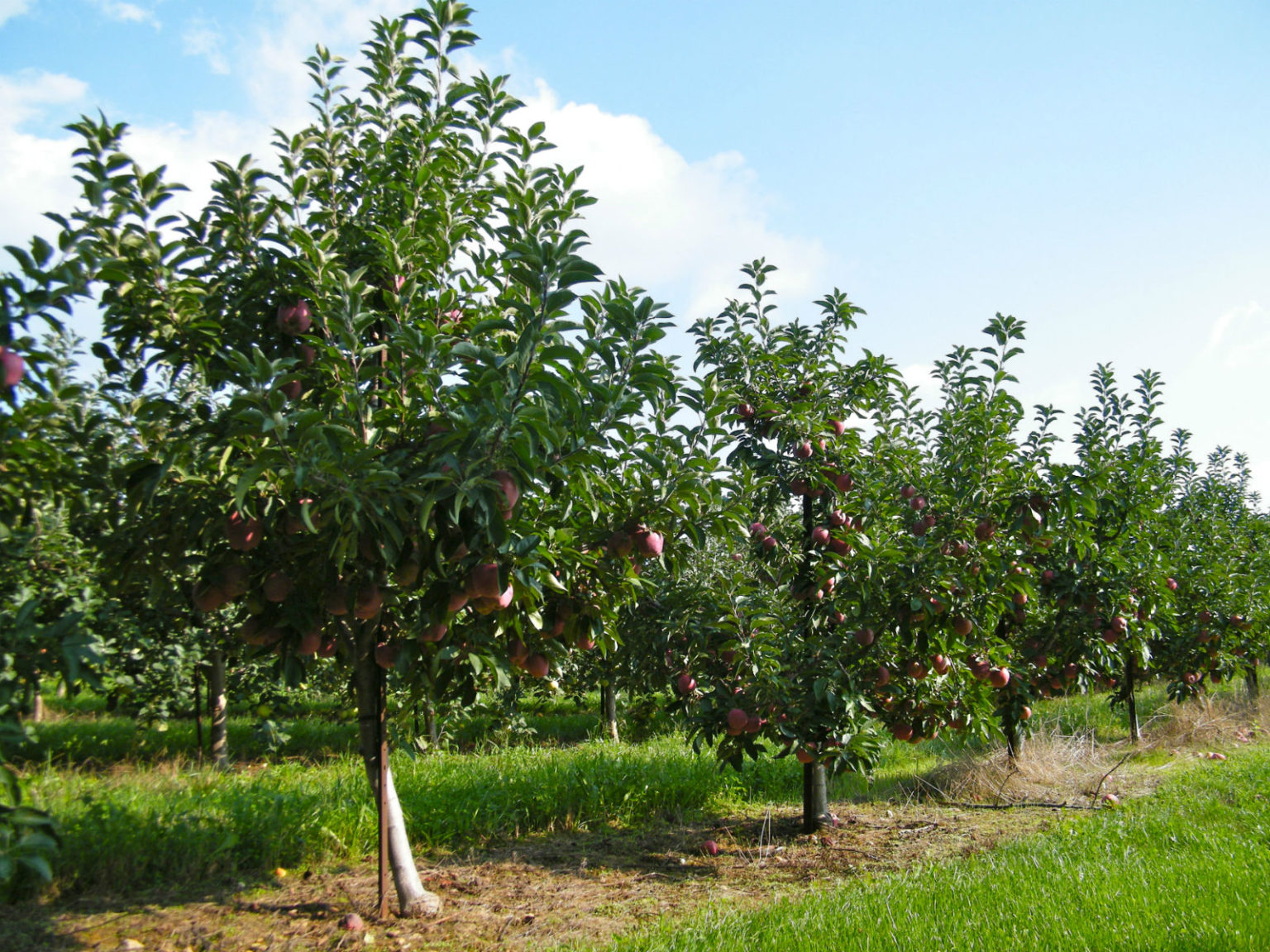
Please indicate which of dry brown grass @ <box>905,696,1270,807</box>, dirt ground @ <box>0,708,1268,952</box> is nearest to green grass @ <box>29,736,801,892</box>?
dirt ground @ <box>0,708,1268,952</box>

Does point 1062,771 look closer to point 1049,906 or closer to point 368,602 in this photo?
point 1049,906

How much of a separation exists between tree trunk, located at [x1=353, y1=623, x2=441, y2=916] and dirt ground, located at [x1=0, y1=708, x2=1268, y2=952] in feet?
0.34

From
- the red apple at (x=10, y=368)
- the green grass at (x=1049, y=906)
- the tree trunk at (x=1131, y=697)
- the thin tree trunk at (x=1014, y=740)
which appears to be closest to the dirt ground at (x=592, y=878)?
the thin tree trunk at (x=1014, y=740)

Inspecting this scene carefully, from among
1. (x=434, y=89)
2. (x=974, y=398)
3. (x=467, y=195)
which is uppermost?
(x=434, y=89)

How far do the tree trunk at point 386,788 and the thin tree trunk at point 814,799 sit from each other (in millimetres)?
3028

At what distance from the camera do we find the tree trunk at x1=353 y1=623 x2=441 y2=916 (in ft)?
12.8

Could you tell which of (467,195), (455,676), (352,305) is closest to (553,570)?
(455,676)

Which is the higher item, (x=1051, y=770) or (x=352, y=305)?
(x=352, y=305)

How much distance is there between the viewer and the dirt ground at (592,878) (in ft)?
12.7

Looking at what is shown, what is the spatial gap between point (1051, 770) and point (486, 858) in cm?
553

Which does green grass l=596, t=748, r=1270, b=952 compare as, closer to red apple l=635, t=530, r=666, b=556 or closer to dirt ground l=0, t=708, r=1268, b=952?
dirt ground l=0, t=708, r=1268, b=952

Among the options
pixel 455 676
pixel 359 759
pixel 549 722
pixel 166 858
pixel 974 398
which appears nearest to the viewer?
pixel 455 676

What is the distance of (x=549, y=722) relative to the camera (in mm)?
13492

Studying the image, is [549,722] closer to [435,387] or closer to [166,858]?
[166,858]
